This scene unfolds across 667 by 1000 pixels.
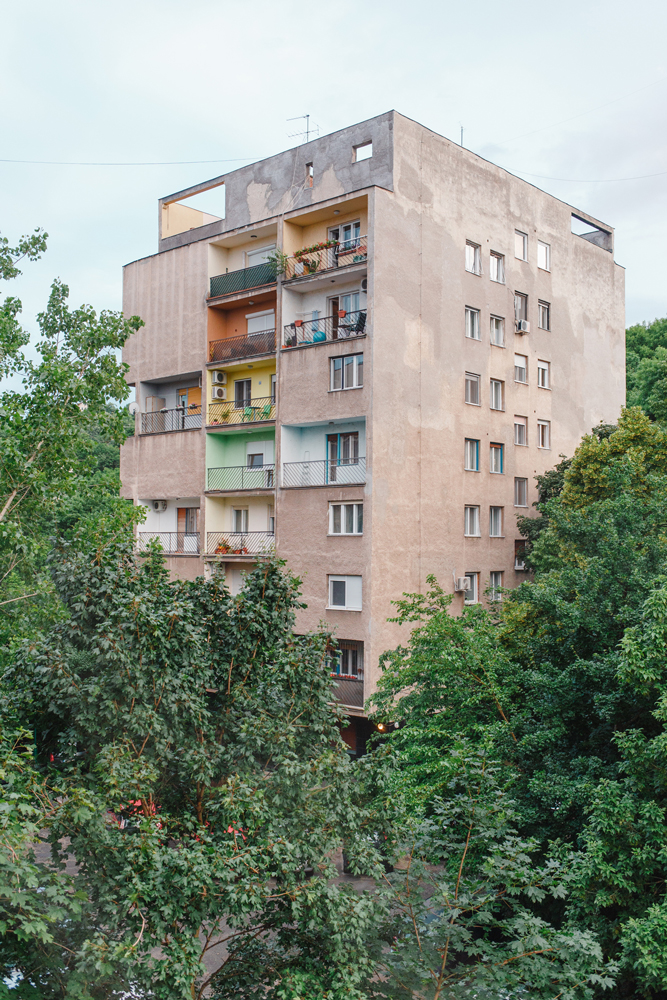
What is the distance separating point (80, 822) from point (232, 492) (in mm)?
20938

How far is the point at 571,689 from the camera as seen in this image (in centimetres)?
1192

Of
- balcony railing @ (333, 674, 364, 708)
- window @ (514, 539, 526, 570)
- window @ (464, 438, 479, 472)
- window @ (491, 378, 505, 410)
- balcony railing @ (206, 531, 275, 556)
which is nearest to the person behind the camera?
balcony railing @ (333, 674, 364, 708)

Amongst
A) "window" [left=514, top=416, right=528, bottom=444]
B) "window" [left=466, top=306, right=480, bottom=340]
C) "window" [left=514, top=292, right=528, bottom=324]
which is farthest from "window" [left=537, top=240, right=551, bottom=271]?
"window" [left=514, top=416, right=528, bottom=444]

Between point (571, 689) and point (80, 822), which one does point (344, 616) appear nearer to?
point (571, 689)

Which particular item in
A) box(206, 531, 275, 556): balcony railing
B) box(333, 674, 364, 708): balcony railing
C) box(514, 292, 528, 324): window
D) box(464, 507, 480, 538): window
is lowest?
box(333, 674, 364, 708): balcony railing

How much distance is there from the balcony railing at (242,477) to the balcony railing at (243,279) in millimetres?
6175

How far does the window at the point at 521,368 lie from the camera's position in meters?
29.2

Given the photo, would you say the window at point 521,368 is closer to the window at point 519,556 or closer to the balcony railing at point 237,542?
the window at point 519,556

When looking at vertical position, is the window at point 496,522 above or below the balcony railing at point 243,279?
below

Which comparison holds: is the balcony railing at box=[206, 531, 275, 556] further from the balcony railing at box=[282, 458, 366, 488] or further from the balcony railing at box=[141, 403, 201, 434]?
the balcony railing at box=[141, 403, 201, 434]

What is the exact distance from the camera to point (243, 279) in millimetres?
27234

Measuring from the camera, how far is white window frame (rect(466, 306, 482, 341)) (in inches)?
1067

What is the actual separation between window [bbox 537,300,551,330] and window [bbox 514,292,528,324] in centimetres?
94

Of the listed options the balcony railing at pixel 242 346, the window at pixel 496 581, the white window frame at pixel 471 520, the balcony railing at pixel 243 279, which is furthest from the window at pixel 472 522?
the balcony railing at pixel 243 279
